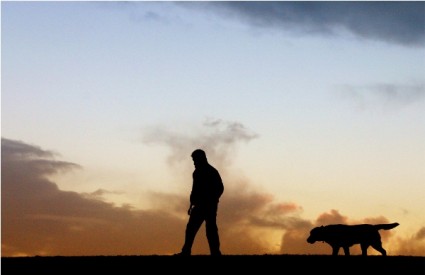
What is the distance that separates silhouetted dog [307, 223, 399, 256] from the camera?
20891 mm

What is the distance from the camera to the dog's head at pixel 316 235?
73.7 feet

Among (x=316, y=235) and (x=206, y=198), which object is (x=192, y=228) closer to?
(x=206, y=198)

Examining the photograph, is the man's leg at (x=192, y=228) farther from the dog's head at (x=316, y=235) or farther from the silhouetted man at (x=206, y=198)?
the dog's head at (x=316, y=235)
